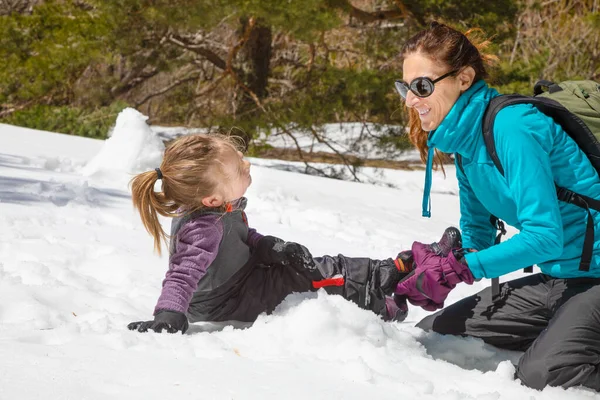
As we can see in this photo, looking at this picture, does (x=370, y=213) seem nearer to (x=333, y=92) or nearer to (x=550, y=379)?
(x=550, y=379)

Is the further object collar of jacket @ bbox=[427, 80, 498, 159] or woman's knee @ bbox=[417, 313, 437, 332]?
woman's knee @ bbox=[417, 313, 437, 332]

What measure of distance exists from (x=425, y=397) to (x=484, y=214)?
0.94 meters

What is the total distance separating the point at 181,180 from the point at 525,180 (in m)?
1.06

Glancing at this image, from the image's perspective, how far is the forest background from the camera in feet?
26.5

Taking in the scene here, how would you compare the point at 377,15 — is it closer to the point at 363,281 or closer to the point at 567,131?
the point at 363,281

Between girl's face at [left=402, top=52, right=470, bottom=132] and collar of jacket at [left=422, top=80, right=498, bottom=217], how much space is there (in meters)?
0.03

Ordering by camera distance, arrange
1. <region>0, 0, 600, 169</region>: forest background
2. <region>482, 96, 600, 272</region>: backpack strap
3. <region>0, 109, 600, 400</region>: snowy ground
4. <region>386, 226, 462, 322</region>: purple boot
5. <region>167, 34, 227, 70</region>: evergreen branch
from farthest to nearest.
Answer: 1. <region>167, 34, 227, 70</region>: evergreen branch
2. <region>0, 0, 600, 169</region>: forest background
3. <region>386, 226, 462, 322</region>: purple boot
4. <region>482, 96, 600, 272</region>: backpack strap
5. <region>0, 109, 600, 400</region>: snowy ground

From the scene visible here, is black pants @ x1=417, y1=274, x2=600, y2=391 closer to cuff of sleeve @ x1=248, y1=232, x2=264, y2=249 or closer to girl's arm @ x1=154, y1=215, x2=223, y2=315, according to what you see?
cuff of sleeve @ x1=248, y1=232, x2=264, y2=249

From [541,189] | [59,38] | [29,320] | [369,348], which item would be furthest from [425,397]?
[59,38]

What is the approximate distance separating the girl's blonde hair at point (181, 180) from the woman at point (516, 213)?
0.66m

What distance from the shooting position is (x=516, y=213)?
215cm

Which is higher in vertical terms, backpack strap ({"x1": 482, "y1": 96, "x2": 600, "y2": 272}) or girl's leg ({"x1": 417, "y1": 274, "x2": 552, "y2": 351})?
backpack strap ({"x1": 482, "y1": 96, "x2": 600, "y2": 272})

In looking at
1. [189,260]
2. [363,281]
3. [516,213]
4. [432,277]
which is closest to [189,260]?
[189,260]

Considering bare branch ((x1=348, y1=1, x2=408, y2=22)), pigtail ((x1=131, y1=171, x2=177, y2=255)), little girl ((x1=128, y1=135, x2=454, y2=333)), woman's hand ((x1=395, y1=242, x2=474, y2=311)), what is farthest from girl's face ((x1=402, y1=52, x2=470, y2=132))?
bare branch ((x1=348, y1=1, x2=408, y2=22))
